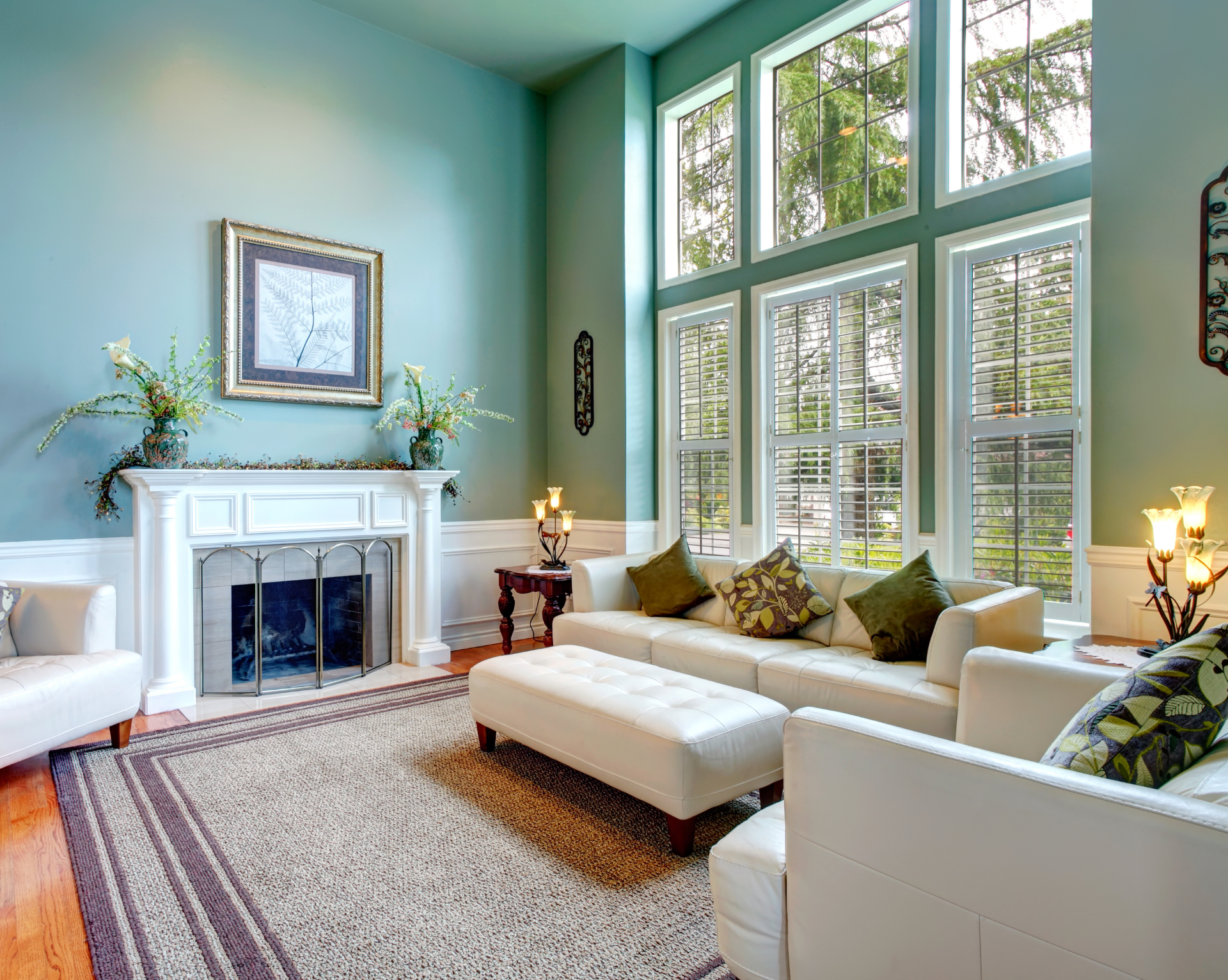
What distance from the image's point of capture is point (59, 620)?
2.96 metres

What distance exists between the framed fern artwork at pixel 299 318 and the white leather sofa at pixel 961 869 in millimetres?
3682

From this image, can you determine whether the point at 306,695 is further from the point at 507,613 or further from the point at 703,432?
the point at 703,432

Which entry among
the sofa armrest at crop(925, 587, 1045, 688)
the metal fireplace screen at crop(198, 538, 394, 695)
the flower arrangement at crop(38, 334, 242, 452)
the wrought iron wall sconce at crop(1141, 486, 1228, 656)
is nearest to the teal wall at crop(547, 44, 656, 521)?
the metal fireplace screen at crop(198, 538, 394, 695)

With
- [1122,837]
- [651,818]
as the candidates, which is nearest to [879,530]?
[651,818]

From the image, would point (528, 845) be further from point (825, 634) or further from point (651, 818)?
point (825, 634)

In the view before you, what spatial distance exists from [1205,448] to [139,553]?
458 cm

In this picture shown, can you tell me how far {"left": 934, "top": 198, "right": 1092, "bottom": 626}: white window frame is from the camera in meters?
2.98

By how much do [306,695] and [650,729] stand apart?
100 inches

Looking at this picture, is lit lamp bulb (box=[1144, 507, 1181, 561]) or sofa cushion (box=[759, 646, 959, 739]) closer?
lit lamp bulb (box=[1144, 507, 1181, 561])

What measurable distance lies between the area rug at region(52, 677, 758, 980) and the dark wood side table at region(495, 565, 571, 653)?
4.25ft

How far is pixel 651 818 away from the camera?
239cm

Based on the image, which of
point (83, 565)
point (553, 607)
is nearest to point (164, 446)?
point (83, 565)

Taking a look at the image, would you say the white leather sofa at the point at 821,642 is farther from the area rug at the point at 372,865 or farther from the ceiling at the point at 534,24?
the ceiling at the point at 534,24

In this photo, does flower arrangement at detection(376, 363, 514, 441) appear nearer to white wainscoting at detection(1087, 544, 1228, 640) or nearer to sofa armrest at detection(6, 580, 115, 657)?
sofa armrest at detection(6, 580, 115, 657)
